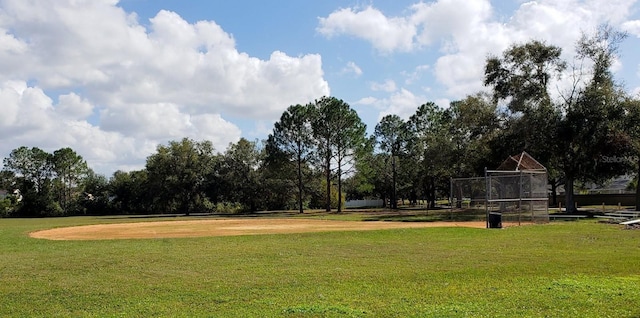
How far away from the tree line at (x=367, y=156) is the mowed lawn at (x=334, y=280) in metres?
21.6

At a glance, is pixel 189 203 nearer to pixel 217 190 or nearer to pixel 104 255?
pixel 217 190

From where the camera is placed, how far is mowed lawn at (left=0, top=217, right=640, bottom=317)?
7.95 meters

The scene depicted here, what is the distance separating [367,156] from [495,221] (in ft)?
143

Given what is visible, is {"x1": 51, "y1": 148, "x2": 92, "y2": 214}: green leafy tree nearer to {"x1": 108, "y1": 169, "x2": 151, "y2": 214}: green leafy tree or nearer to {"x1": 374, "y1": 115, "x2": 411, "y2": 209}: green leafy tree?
{"x1": 108, "y1": 169, "x2": 151, "y2": 214}: green leafy tree

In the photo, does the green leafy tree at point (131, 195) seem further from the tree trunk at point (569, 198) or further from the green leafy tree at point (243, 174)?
the tree trunk at point (569, 198)

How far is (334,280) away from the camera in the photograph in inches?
414

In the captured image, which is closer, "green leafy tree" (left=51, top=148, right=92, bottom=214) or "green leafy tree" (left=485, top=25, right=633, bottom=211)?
"green leafy tree" (left=485, top=25, right=633, bottom=211)

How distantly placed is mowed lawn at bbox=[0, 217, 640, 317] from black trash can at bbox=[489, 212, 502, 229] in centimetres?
642

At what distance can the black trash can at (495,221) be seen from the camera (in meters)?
24.9

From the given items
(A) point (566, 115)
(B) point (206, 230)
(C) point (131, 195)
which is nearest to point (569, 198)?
(A) point (566, 115)

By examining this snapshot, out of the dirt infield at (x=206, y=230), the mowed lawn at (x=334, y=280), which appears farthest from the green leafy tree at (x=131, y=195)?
the mowed lawn at (x=334, y=280)

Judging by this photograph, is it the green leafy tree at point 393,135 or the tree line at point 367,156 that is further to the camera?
the green leafy tree at point 393,135

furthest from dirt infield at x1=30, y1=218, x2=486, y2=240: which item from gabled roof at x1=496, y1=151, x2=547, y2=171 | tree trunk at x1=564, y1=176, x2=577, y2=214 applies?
tree trunk at x1=564, y1=176, x2=577, y2=214

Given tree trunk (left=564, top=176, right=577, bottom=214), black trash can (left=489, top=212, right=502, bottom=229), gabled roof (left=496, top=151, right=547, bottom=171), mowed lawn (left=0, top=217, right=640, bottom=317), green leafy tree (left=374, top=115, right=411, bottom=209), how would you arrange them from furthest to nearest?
1. green leafy tree (left=374, top=115, right=411, bottom=209)
2. tree trunk (left=564, top=176, right=577, bottom=214)
3. gabled roof (left=496, top=151, right=547, bottom=171)
4. black trash can (left=489, top=212, right=502, bottom=229)
5. mowed lawn (left=0, top=217, right=640, bottom=317)
